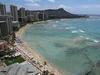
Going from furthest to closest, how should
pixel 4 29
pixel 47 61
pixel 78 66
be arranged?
pixel 4 29
pixel 47 61
pixel 78 66

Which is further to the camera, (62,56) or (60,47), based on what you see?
(60,47)

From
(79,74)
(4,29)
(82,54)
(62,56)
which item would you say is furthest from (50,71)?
(4,29)

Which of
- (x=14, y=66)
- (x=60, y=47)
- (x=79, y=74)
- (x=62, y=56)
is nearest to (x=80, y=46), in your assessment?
(x=60, y=47)

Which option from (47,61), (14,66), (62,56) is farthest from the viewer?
(62,56)

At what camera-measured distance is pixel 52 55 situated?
37906 millimetres

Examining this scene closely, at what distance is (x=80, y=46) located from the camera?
45.8m

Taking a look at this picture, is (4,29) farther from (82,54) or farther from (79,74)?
(79,74)

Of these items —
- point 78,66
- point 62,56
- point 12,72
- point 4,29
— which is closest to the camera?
point 12,72

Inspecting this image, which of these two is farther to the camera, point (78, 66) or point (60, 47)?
point (60, 47)

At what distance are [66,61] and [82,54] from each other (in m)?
5.63

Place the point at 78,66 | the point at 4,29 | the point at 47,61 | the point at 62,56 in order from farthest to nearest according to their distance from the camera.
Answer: the point at 4,29 → the point at 62,56 → the point at 47,61 → the point at 78,66

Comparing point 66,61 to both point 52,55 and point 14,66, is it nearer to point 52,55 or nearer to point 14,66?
point 52,55

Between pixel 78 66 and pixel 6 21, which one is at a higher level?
pixel 6 21

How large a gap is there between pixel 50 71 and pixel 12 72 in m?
5.99
